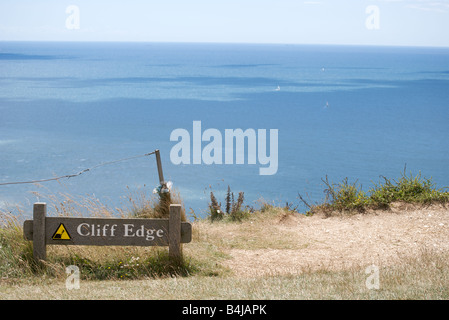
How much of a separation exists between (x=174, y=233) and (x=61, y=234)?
1.46 meters

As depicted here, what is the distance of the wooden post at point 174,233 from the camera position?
267 inches

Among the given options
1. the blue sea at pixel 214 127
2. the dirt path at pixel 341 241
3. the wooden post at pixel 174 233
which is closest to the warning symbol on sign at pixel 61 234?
the wooden post at pixel 174 233

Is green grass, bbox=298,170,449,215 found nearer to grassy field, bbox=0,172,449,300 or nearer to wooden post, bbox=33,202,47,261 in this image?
grassy field, bbox=0,172,449,300

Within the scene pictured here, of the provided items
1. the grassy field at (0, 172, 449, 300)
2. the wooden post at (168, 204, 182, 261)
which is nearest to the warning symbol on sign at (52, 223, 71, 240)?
the grassy field at (0, 172, 449, 300)

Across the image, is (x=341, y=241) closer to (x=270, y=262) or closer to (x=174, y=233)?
(x=270, y=262)

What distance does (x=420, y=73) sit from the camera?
188 metres

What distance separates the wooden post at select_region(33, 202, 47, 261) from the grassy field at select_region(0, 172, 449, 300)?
176mm

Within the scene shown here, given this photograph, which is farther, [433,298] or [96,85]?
[96,85]

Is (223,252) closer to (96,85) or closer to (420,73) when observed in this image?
(96,85)

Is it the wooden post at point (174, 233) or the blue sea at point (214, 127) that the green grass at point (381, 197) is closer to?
the blue sea at point (214, 127)

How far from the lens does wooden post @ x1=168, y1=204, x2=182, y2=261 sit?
678 centimetres

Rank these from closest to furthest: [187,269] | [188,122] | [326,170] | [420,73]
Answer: [187,269]
[326,170]
[188,122]
[420,73]
